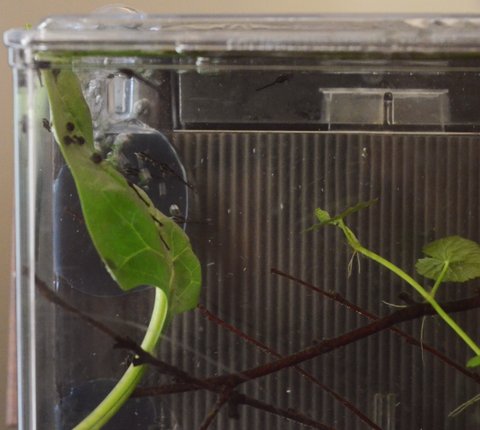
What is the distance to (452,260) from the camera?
527mm

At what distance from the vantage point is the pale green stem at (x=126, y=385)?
544 mm

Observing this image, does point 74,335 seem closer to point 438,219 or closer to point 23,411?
point 23,411

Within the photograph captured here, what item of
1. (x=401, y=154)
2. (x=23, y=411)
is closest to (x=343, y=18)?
(x=401, y=154)

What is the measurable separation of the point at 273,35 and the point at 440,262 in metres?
0.21

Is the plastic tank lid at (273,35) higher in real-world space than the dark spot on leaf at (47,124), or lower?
higher

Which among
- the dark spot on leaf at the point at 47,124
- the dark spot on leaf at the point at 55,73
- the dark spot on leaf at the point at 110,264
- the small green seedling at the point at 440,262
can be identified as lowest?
the small green seedling at the point at 440,262

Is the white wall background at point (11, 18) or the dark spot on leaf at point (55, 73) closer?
the dark spot on leaf at point (55, 73)

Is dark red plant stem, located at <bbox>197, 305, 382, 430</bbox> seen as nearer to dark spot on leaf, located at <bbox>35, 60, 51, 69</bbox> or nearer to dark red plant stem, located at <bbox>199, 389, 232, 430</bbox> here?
dark red plant stem, located at <bbox>199, 389, 232, 430</bbox>

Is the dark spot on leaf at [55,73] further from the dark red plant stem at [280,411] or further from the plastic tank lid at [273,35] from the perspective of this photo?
the dark red plant stem at [280,411]

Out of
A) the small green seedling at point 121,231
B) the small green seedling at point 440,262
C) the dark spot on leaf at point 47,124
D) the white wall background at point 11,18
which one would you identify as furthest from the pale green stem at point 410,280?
the white wall background at point 11,18

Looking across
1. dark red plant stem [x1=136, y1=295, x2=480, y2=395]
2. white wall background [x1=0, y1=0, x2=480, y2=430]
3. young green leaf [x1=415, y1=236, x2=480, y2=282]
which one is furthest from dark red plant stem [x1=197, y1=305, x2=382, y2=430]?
white wall background [x1=0, y1=0, x2=480, y2=430]

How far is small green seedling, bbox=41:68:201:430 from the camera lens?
19.0 inches

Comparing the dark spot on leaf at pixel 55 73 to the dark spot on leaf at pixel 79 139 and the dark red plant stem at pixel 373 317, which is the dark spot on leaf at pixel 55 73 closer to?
the dark spot on leaf at pixel 79 139

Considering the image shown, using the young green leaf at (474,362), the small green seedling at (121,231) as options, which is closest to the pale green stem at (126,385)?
the small green seedling at (121,231)
